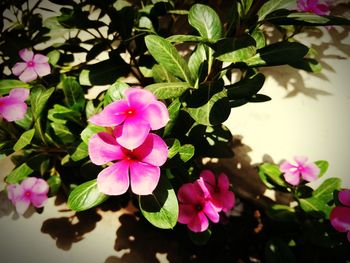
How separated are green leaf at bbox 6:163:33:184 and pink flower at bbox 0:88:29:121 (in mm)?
364

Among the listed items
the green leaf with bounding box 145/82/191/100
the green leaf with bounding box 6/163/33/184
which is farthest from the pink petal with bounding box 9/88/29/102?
the green leaf with bounding box 145/82/191/100

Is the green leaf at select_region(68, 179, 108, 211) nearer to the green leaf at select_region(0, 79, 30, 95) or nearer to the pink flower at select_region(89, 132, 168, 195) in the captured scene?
the pink flower at select_region(89, 132, 168, 195)

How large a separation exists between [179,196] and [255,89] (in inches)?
18.2

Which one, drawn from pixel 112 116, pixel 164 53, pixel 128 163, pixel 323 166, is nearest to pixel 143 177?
pixel 128 163

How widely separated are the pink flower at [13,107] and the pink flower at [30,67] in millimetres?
192

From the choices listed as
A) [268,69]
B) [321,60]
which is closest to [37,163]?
[268,69]

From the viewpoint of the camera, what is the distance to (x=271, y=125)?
6.21 feet

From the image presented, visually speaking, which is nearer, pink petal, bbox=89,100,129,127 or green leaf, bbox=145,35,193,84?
pink petal, bbox=89,100,129,127

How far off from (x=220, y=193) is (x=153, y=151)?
1.82 ft

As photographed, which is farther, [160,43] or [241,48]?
[160,43]

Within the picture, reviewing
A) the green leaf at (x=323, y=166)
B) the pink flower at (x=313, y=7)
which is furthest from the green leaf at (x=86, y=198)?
the pink flower at (x=313, y=7)

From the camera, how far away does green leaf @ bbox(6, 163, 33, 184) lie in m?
1.18

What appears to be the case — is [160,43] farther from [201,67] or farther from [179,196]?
[179,196]

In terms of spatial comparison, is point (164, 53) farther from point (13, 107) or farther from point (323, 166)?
point (323, 166)
